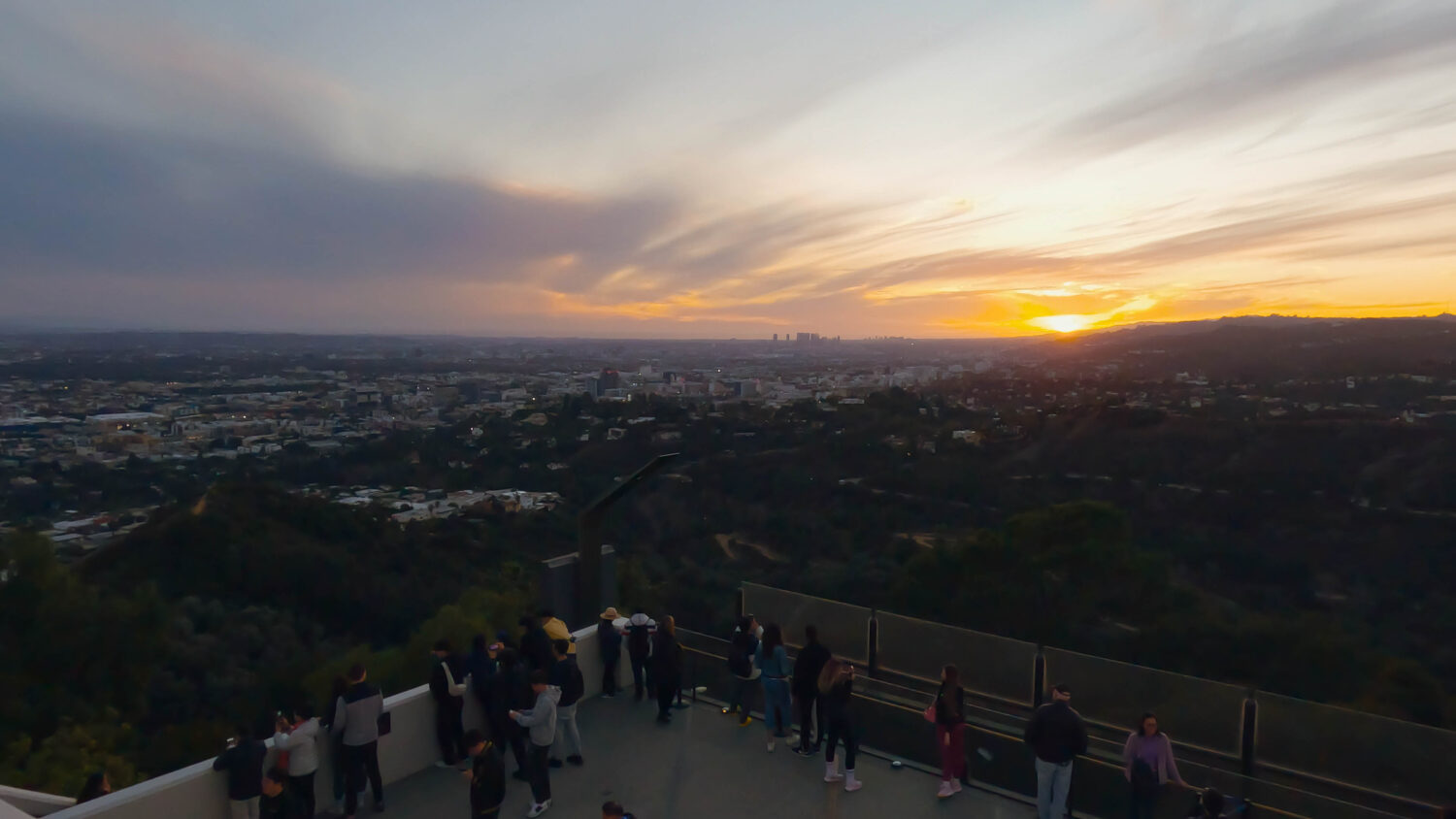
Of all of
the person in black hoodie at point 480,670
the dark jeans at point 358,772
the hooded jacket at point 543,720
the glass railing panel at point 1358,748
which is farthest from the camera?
the person in black hoodie at point 480,670

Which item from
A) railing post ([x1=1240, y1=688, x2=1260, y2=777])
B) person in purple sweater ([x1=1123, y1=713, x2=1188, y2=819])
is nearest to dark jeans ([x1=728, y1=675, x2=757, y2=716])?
person in purple sweater ([x1=1123, y1=713, x2=1188, y2=819])

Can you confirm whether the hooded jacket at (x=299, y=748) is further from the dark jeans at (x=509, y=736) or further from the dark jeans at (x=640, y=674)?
the dark jeans at (x=640, y=674)

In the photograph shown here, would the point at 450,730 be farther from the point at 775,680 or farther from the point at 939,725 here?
the point at 939,725

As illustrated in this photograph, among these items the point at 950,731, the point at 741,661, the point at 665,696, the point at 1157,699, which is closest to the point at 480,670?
the point at 665,696

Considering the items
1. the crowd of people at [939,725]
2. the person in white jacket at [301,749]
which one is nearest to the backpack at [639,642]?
the crowd of people at [939,725]

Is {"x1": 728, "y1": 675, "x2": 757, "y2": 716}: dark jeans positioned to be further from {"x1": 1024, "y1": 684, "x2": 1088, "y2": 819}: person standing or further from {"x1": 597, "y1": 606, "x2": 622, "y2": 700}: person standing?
{"x1": 1024, "y1": 684, "x2": 1088, "y2": 819}: person standing

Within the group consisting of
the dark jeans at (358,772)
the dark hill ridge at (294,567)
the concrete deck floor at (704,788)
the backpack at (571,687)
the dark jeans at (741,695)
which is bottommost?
the dark hill ridge at (294,567)
